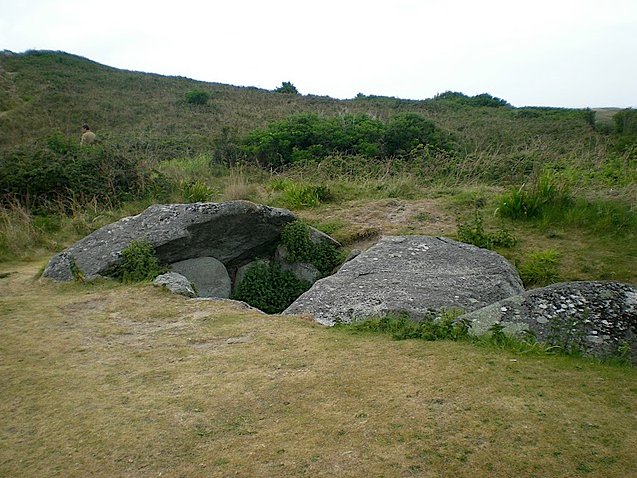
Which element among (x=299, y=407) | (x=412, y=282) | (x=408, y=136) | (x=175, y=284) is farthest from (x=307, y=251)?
(x=408, y=136)

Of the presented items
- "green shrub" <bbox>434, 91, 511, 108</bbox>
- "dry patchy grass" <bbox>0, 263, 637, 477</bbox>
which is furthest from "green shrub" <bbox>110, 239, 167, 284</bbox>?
"green shrub" <bbox>434, 91, 511, 108</bbox>

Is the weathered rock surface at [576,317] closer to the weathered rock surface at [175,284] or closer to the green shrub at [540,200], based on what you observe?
the weathered rock surface at [175,284]

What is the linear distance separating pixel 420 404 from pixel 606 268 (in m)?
4.31

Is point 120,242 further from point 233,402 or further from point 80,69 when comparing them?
point 80,69

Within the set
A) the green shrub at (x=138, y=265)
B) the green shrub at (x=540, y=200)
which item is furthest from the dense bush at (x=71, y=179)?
the green shrub at (x=540, y=200)

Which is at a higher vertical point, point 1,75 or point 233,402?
point 1,75

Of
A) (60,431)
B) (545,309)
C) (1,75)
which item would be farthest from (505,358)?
(1,75)

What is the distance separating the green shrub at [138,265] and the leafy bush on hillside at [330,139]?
929 cm

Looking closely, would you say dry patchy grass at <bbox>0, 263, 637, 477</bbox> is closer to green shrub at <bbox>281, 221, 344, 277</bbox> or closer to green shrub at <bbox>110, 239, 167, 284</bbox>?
green shrub at <bbox>110, 239, 167, 284</bbox>

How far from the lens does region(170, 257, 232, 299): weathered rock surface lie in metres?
7.80

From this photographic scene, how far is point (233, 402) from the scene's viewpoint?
357 cm

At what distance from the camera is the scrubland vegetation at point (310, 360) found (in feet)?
9.73

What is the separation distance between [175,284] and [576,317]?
166 inches

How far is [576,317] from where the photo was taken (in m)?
4.55
